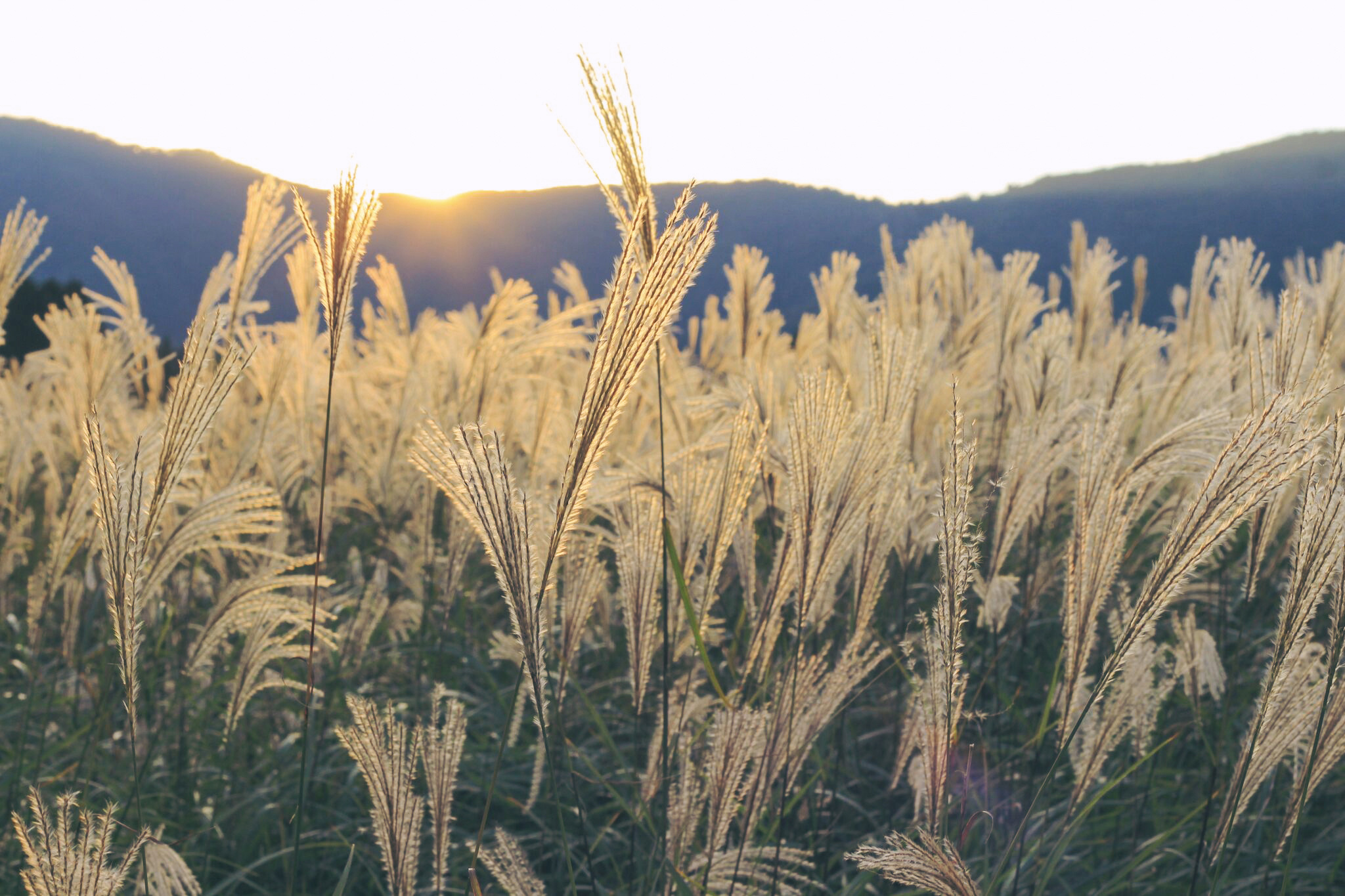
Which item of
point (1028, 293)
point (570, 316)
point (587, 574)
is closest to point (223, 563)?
point (570, 316)

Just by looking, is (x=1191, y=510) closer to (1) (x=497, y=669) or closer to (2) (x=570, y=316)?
(2) (x=570, y=316)

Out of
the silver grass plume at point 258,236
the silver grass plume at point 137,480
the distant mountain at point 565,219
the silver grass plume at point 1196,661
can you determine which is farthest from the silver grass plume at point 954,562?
the distant mountain at point 565,219

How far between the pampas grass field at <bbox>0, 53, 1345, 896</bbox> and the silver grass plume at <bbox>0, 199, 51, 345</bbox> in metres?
0.01

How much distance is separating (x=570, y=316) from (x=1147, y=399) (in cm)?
307

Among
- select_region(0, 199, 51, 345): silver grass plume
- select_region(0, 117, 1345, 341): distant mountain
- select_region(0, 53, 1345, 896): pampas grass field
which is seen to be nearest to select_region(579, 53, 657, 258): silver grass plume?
select_region(0, 53, 1345, 896): pampas grass field

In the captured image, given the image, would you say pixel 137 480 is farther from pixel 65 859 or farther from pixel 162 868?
pixel 162 868

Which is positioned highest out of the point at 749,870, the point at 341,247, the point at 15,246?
the point at 15,246

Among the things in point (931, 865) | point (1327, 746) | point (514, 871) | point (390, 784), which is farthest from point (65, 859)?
point (1327, 746)

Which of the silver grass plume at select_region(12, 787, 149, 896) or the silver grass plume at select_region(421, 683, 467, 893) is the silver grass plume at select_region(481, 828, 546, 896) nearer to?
the silver grass plume at select_region(421, 683, 467, 893)

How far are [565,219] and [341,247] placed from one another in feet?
176

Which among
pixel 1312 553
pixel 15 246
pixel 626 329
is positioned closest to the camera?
pixel 626 329

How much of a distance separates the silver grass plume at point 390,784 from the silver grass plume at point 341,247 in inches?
19.8

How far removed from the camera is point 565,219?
5247 centimetres

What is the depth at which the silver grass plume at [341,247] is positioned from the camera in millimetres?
1026
